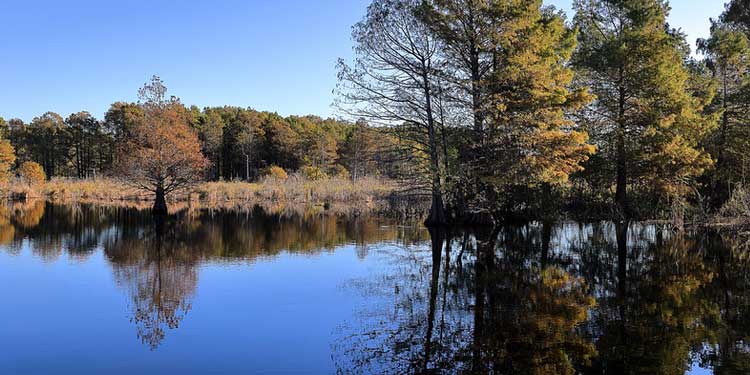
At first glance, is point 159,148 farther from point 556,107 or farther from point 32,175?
point 32,175

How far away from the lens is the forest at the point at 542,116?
18.9 metres

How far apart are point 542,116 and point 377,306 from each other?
12228mm

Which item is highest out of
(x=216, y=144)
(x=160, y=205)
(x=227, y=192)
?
(x=216, y=144)

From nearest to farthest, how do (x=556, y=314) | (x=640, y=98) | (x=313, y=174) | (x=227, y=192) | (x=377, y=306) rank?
(x=556, y=314) → (x=377, y=306) → (x=640, y=98) → (x=227, y=192) → (x=313, y=174)

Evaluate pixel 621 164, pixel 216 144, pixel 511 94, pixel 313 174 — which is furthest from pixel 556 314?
pixel 216 144

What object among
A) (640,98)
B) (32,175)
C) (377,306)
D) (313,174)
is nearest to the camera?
(377,306)

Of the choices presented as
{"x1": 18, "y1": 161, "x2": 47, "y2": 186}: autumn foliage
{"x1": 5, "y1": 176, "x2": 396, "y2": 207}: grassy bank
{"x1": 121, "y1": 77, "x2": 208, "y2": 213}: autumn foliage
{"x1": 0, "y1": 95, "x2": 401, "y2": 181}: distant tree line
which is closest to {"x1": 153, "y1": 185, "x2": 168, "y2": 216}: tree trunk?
{"x1": 121, "y1": 77, "x2": 208, "y2": 213}: autumn foliage

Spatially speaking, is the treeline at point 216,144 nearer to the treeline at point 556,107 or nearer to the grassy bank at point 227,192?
the grassy bank at point 227,192

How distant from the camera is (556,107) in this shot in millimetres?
18938

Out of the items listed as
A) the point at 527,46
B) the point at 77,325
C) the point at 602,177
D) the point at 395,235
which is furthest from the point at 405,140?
the point at 77,325

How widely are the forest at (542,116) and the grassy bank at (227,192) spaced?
505 inches

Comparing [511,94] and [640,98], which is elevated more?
[640,98]

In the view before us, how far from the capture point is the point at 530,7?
732 inches

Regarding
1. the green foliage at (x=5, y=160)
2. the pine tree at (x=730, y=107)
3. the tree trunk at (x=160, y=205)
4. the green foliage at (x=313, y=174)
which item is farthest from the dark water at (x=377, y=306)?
the green foliage at (x=5, y=160)
